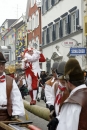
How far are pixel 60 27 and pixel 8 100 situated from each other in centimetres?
2542

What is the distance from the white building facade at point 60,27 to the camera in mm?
26047

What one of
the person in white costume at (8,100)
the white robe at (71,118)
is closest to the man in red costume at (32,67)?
the person in white costume at (8,100)

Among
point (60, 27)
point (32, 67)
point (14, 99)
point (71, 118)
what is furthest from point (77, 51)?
point (71, 118)

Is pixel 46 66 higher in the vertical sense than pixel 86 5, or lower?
lower

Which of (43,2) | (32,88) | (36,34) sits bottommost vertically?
(32,88)

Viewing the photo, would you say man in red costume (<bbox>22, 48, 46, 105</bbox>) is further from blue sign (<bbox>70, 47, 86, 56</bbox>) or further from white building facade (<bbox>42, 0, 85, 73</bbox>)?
white building facade (<bbox>42, 0, 85, 73</bbox>)

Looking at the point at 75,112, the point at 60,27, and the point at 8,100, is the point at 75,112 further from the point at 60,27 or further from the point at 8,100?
the point at 60,27

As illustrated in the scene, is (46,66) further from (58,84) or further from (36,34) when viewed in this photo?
(58,84)

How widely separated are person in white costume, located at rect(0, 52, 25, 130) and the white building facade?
14.7 m

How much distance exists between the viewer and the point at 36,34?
137 feet

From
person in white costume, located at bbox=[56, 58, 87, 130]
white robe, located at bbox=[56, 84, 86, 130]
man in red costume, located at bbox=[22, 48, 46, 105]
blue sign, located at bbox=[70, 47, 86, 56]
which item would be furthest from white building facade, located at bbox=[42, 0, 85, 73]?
white robe, located at bbox=[56, 84, 86, 130]

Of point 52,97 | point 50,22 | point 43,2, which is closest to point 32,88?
point 52,97

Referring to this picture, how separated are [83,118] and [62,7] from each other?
27.4 metres

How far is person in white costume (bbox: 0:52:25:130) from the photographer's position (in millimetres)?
5621
